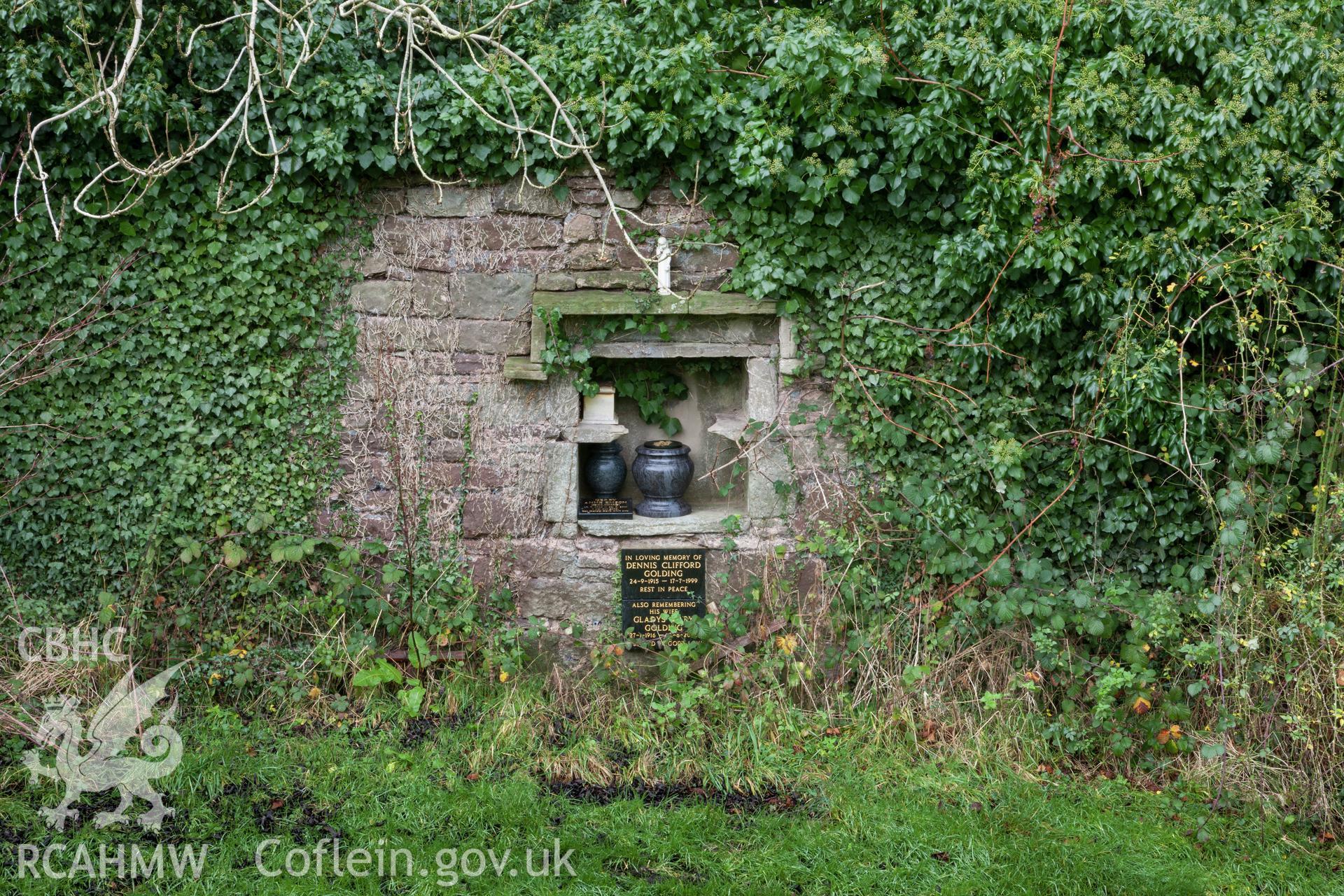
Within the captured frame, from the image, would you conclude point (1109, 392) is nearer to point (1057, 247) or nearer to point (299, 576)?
point (1057, 247)

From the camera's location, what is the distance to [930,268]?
16.2 ft

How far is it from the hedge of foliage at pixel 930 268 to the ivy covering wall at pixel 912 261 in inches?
0.7

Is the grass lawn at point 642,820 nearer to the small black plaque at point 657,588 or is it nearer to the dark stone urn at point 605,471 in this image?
the small black plaque at point 657,588

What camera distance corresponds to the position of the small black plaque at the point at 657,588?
17.2 ft

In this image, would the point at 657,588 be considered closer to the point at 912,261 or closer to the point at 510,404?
the point at 510,404

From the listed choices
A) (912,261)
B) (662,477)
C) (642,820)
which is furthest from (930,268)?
(642,820)

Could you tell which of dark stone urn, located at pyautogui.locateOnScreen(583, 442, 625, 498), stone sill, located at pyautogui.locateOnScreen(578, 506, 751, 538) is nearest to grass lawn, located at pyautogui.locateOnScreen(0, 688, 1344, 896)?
stone sill, located at pyautogui.locateOnScreen(578, 506, 751, 538)

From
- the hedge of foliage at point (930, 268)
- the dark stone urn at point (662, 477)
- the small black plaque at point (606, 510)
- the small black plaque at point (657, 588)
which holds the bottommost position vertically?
the small black plaque at point (657, 588)

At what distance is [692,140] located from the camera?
4.80m

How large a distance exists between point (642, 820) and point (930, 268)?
290 centimetres

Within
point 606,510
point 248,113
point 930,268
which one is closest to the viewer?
point 248,113

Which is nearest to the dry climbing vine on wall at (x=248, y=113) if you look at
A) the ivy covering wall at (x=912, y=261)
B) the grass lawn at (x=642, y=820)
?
the ivy covering wall at (x=912, y=261)

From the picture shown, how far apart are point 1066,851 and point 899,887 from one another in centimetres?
70

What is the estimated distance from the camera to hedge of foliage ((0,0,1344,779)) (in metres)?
4.47
